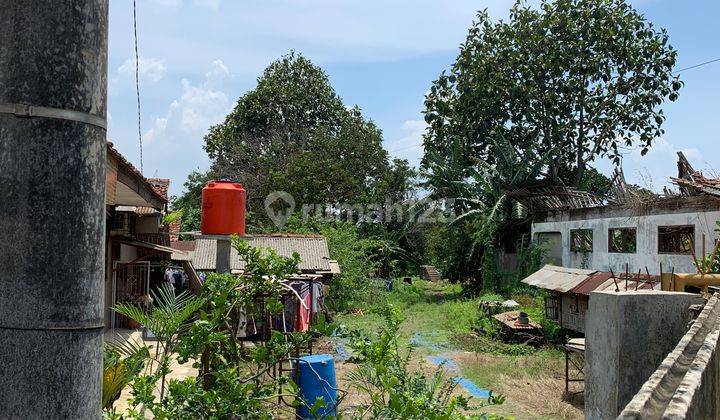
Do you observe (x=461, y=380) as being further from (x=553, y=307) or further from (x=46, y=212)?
(x=46, y=212)

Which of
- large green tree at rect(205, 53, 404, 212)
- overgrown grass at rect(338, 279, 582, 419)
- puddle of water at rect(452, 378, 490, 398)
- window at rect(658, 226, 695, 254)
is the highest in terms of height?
large green tree at rect(205, 53, 404, 212)

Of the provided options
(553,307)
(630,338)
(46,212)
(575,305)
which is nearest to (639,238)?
(553,307)

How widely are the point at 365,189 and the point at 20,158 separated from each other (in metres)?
32.4

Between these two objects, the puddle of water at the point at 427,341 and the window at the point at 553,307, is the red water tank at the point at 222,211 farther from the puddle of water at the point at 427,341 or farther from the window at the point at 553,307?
the window at the point at 553,307

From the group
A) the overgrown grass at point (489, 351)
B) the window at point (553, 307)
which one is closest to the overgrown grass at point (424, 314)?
the overgrown grass at point (489, 351)

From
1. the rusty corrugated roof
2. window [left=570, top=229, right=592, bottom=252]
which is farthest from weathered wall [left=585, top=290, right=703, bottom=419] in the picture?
window [left=570, top=229, right=592, bottom=252]

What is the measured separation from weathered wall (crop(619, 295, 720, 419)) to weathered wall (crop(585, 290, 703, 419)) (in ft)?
2.57

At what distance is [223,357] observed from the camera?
4516 millimetres

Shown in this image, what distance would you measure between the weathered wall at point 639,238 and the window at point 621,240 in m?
0.14

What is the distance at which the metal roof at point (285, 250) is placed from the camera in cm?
1961

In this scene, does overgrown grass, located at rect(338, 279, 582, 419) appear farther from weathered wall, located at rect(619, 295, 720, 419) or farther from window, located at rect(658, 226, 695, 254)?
window, located at rect(658, 226, 695, 254)

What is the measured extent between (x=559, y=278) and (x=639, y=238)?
10.4ft

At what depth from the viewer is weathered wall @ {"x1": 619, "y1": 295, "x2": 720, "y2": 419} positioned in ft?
4.90

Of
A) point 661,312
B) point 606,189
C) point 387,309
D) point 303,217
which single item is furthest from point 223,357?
point 606,189
